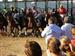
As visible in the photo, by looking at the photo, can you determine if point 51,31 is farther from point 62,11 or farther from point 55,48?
point 62,11

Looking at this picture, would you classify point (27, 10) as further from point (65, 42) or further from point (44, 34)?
point (65, 42)

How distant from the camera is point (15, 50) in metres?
15.1

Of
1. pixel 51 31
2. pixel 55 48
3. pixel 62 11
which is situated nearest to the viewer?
pixel 55 48

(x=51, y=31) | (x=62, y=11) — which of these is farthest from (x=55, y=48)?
(x=62, y=11)

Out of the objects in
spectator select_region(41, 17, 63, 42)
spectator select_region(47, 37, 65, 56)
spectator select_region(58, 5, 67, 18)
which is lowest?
spectator select_region(58, 5, 67, 18)

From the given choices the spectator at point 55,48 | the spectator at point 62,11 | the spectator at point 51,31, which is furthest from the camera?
the spectator at point 62,11

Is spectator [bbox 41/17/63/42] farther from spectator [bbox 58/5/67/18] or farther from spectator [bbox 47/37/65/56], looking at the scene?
spectator [bbox 58/5/67/18]

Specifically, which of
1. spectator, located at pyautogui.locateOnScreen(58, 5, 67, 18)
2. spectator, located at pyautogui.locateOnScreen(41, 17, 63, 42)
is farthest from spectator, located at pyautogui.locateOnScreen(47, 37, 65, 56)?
spectator, located at pyautogui.locateOnScreen(58, 5, 67, 18)

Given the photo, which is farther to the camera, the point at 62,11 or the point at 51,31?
the point at 62,11

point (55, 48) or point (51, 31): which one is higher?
point (55, 48)

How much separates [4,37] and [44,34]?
9.24 m

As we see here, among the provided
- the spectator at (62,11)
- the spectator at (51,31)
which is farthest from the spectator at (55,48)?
the spectator at (62,11)

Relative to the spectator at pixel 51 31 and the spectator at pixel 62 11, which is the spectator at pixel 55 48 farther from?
the spectator at pixel 62 11

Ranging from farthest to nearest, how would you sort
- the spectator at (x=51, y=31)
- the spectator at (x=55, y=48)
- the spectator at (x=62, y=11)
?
the spectator at (x=62, y=11)
the spectator at (x=51, y=31)
the spectator at (x=55, y=48)
